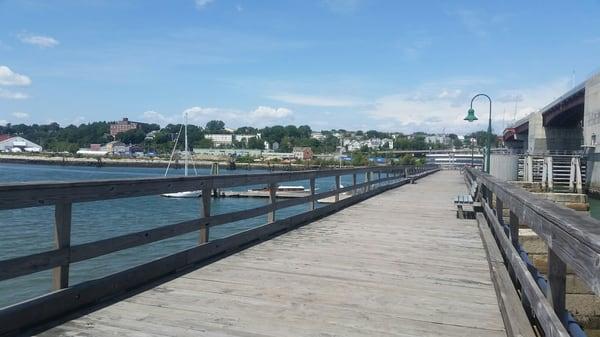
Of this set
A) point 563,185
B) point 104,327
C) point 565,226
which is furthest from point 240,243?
point 563,185

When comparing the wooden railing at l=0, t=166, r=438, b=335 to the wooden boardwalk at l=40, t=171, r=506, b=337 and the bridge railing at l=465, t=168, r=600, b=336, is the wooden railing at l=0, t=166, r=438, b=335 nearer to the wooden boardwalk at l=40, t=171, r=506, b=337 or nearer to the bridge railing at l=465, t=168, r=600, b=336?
the wooden boardwalk at l=40, t=171, r=506, b=337

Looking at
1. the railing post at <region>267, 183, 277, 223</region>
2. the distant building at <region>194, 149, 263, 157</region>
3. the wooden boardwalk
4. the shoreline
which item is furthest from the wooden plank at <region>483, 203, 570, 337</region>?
the distant building at <region>194, 149, 263, 157</region>

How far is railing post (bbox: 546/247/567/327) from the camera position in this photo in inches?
127

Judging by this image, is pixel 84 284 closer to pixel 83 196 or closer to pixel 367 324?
pixel 83 196

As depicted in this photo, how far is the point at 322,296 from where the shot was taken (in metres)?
5.66

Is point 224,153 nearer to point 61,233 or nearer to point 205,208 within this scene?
point 205,208

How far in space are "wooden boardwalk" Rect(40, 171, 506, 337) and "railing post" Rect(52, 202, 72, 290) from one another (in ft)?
1.30

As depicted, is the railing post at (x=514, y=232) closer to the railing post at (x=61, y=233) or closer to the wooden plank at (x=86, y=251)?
the wooden plank at (x=86, y=251)

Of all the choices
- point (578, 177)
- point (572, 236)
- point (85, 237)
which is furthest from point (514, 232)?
point (578, 177)

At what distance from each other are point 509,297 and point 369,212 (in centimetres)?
945

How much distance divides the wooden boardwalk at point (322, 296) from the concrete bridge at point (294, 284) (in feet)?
0.05

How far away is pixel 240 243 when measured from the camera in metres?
8.42

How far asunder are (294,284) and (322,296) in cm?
53

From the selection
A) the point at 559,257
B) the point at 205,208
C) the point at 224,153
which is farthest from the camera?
the point at 224,153
